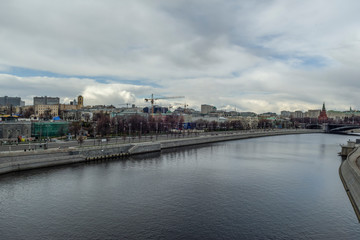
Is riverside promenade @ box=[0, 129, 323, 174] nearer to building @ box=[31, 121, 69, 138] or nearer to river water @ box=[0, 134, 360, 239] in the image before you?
river water @ box=[0, 134, 360, 239]

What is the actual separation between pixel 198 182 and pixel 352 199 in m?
11.7

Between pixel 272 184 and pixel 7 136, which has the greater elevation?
pixel 7 136

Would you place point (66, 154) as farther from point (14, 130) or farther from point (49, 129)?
point (49, 129)

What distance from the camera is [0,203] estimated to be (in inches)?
709

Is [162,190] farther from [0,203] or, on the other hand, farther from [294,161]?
[294,161]

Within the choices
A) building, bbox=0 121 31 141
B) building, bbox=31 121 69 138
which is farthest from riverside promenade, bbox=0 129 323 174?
building, bbox=0 121 31 141

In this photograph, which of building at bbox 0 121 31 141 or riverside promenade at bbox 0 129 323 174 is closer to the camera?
riverside promenade at bbox 0 129 323 174

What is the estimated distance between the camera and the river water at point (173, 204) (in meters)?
14.6

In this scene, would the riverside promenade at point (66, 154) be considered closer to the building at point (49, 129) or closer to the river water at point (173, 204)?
the river water at point (173, 204)

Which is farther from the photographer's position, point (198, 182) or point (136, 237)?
point (198, 182)

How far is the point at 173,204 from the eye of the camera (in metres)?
18.5

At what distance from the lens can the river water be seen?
14570 mm

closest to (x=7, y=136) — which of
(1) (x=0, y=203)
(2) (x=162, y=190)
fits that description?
(1) (x=0, y=203)

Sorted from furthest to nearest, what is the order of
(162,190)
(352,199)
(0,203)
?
(162,190) → (352,199) → (0,203)
